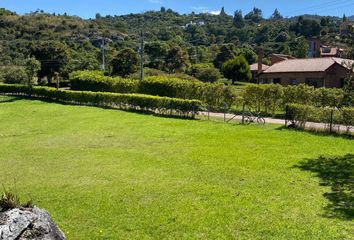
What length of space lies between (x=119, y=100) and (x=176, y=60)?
4100cm

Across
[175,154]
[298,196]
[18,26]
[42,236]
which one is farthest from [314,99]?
[18,26]

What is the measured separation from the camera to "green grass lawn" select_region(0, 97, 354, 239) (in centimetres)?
865

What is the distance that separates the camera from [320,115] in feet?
70.5

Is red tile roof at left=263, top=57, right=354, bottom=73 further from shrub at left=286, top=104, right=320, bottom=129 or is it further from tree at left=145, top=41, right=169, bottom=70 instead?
tree at left=145, top=41, right=169, bottom=70

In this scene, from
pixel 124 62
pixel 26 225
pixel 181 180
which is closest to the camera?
pixel 26 225

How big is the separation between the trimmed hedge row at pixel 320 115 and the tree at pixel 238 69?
42353 mm

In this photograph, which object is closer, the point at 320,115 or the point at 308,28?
the point at 320,115

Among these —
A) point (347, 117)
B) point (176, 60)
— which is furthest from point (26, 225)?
point (176, 60)

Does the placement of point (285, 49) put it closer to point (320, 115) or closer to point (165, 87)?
point (165, 87)

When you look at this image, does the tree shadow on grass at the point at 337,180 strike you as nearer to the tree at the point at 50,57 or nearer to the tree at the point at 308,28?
the tree at the point at 50,57

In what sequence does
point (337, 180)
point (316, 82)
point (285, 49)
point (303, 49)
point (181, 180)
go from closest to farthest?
point (337, 180), point (181, 180), point (316, 82), point (303, 49), point (285, 49)

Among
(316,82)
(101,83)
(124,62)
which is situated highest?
(124,62)

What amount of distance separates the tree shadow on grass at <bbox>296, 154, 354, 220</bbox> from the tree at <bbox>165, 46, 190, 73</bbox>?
59.5m

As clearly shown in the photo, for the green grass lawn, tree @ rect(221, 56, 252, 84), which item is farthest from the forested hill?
the green grass lawn
